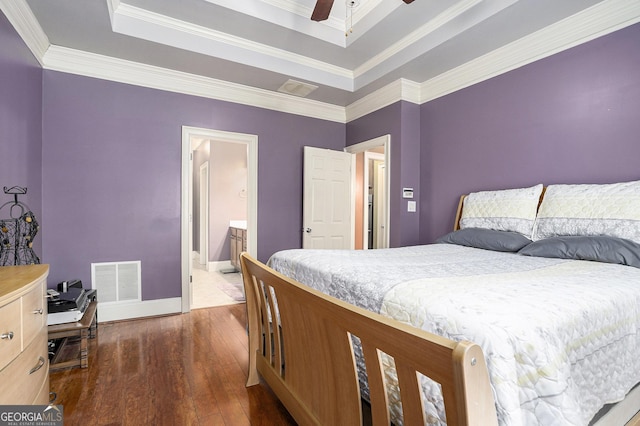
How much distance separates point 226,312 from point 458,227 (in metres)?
2.62

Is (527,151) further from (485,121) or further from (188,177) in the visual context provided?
(188,177)

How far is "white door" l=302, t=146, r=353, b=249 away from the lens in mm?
4102

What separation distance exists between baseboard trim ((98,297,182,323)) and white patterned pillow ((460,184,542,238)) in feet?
10.3

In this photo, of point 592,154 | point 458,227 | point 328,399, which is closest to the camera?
point 328,399

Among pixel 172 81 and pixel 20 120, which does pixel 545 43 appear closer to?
pixel 172 81

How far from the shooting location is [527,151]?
108 inches

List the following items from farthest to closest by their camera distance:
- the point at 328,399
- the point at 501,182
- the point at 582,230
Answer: the point at 501,182 → the point at 582,230 → the point at 328,399

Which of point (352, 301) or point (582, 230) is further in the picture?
point (582, 230)

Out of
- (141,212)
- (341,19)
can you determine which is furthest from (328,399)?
(341,19)

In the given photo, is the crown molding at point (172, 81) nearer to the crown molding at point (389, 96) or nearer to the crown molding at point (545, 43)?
the crown molding at point (389, 96)

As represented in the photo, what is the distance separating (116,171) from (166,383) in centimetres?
223

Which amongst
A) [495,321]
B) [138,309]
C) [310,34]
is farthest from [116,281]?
[495,321]

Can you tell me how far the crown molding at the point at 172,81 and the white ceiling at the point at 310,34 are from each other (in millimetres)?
25

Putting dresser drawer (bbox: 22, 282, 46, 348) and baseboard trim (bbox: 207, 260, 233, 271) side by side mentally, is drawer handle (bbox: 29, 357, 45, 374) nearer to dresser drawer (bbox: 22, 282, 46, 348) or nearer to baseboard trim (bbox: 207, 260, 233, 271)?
dresser drawer (bbox: 22, 282, 46, 348)
